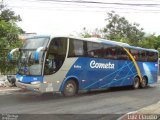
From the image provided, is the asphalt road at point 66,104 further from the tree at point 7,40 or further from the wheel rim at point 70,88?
the tree at point 7,40

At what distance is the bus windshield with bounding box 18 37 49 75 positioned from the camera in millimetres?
15844

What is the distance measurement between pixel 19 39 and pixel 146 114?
14.0 m

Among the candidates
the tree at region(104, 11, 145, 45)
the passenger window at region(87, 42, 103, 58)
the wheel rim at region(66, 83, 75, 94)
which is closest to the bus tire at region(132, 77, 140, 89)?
the passenger window at region(87, 42, 103, 58)

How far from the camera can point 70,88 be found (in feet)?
57.2

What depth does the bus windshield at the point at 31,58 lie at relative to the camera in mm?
15844

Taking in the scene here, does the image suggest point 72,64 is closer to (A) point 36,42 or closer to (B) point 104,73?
(A) point 36,42

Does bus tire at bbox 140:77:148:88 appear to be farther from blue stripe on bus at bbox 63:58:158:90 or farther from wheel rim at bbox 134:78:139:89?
wheel rim at bbox 134:78:139:89

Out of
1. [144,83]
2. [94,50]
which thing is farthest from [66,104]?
[144,83]

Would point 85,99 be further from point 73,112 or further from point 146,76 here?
point 146,76

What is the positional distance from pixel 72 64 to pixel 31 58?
224 cm

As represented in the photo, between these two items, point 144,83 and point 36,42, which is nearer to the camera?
point 36,42

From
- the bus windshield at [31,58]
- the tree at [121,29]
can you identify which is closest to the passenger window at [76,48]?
the bus windshield at [31,58]

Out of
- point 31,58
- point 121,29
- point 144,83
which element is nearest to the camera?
point 31,58

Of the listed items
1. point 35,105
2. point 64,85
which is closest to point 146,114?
point 35,105
